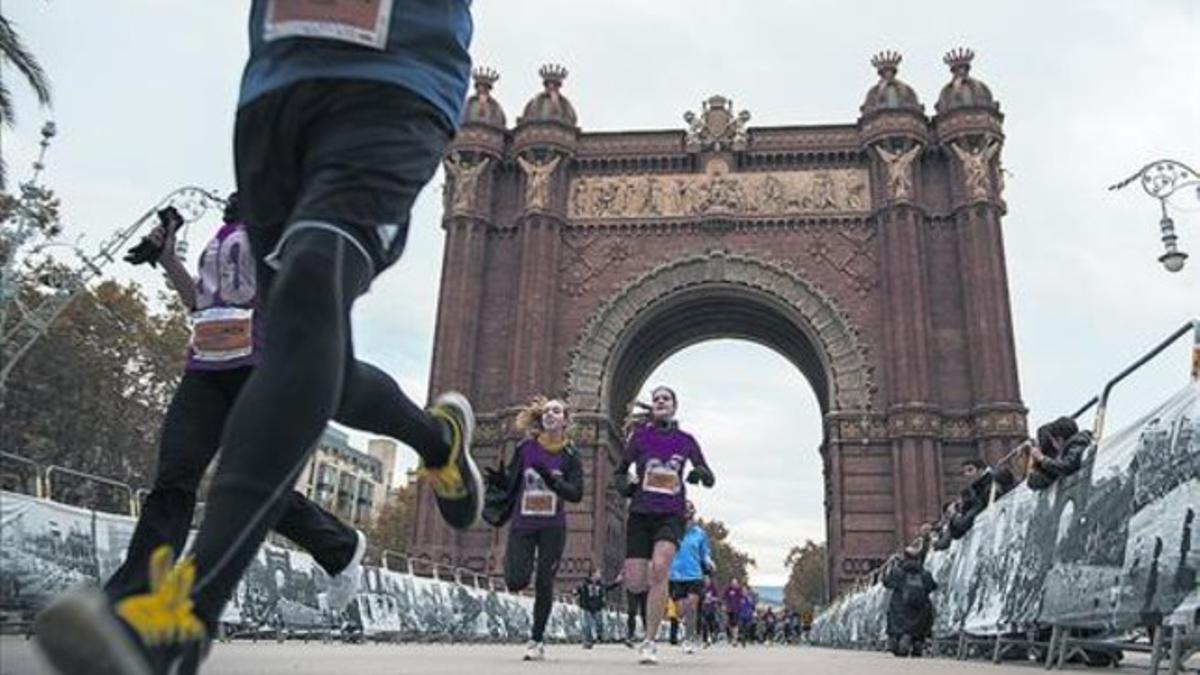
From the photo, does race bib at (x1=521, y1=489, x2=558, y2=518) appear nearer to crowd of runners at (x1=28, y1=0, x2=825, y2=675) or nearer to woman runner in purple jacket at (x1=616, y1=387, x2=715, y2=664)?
woman runner in purple jacket at (x1=616, y1=387, x2=715, y2=664)

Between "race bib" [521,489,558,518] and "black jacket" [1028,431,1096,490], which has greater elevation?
"black jacket" [1028,431,1096,490]

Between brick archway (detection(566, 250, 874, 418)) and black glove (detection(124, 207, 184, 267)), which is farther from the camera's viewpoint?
brick archway (detection(566, 250, 874, 418))

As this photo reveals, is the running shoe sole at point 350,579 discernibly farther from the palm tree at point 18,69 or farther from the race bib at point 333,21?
the palm tree at point 18,69

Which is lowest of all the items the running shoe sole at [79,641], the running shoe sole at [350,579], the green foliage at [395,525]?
the running shoe sole at [79,641]

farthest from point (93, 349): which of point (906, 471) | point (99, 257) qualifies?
point (906, 471)

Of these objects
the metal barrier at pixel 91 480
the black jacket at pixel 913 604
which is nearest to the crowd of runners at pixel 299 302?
the metal barrier at pixel 91 480


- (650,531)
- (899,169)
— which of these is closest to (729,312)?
(899,169)

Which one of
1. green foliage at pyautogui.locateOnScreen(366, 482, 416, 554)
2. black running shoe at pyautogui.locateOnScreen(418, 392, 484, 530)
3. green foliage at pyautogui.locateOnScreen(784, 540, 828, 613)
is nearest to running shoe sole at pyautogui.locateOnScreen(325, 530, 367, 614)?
black running shoe at pyautogui.locateOnScreen(418, 392, 484, 530)

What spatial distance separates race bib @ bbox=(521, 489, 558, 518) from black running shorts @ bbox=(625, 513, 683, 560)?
70cm

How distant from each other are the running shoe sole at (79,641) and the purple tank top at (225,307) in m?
2.24

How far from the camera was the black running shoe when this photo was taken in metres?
3.00

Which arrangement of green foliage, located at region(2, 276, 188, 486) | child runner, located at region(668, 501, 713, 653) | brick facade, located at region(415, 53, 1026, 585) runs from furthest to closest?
1. brick facade, located at region(415, 53, 1026, 585)
2. green foliage, located at region(2, 276, 188, 486)
3. child runner, located at region(668, 501, 713, 653)

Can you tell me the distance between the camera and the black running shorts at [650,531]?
26.6 feet

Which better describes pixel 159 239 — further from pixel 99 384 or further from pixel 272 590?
pixel 99 384
